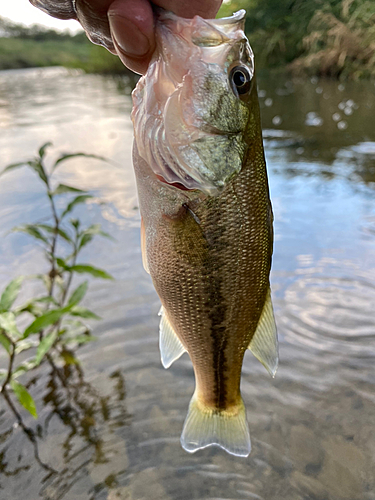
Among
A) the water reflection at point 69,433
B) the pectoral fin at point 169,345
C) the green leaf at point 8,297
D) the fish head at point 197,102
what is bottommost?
the water reflection at point 69,433

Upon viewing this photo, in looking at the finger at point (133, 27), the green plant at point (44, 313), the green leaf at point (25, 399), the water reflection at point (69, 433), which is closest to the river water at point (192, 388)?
the water reflection at point (69, 433)

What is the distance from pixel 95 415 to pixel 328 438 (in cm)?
157

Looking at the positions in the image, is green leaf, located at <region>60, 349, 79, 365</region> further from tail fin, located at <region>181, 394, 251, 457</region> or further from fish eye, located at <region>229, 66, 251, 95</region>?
fish eye, located at <region>229, 66, 251, 95</region>

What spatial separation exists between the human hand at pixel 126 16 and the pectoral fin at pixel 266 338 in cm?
103

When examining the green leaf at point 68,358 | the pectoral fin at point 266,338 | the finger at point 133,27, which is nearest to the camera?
the finger at point 133,27

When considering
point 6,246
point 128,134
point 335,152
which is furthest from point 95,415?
point 128,134

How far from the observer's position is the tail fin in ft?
5.53

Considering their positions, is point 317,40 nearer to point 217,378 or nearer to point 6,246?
point 6,246

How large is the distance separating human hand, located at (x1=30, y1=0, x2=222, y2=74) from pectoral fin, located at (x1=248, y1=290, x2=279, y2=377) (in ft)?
3.39

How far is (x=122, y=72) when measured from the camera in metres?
32.7

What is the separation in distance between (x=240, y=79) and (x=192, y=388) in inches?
88.7

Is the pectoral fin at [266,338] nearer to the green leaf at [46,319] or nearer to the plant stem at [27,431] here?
the green leaf at [46,319]

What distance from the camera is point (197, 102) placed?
3.94ft

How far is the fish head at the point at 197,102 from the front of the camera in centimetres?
118
